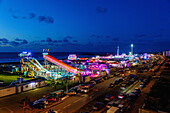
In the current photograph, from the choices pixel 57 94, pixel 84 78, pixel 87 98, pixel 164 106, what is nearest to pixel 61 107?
pixel 57 94

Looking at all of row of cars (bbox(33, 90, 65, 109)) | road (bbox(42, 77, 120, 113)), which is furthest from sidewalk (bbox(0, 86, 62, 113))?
road (bbox(42, 77, 120, 113))

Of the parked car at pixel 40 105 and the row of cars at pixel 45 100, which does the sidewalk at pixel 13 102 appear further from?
the row of cars at pixel 45 100

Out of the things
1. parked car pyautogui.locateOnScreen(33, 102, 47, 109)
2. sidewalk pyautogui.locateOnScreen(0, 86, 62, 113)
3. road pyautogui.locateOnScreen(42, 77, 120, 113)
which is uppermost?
parked car pyautogui.locateOnScreen(33, 102, 47, 109)

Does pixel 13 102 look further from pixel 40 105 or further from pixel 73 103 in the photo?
pixel 73 103

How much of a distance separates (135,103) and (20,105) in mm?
17433

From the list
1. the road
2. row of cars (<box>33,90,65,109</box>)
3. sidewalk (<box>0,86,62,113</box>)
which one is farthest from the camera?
row of cars (<box>33,90,65,109</box>)

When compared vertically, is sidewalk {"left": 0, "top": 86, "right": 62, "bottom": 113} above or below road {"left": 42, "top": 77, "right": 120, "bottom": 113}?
above

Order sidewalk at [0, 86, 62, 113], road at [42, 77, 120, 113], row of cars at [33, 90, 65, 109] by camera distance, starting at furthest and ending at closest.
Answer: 1. row of cars at [33, 90, 65, 109]
2. road at [42, 77, 120, 113]
3. sidewalk at [0, 86, 62, 113]

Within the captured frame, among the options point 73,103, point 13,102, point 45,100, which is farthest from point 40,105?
point 13,102

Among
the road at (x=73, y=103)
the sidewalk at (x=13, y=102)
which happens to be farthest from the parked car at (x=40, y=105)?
the sidewalk at (x=13, y=102)

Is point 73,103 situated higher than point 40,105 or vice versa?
point 40,105

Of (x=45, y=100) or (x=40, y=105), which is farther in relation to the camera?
(x=45, y=100)

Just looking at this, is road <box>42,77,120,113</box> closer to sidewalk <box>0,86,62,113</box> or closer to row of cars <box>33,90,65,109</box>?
row of cars <box>33,90,65,109</box>

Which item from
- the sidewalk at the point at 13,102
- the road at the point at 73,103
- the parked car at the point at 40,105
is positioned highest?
the parked car at the point at 40,105
